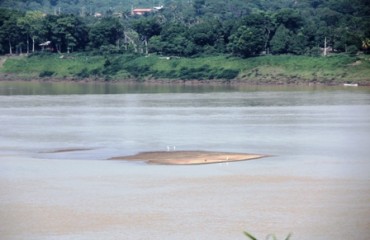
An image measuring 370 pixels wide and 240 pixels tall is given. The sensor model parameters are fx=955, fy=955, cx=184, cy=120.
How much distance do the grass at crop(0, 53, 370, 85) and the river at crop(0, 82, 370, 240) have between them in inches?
404

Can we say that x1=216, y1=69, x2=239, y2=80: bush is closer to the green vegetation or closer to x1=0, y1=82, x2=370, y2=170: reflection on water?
the green vegetation

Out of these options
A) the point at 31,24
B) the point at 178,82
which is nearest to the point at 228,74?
the point at 178,82

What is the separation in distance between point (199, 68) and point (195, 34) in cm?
233

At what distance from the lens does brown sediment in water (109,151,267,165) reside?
18.0 metres

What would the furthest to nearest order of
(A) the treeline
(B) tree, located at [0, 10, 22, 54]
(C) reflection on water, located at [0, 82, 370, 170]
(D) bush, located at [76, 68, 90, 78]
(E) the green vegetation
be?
1. (B) tree, located at [0, 10, 22, 54]
2. (D) bush, located at [76, 68, 90, 78]
3. (A) the treeline
4. (E) the green vegetation
5. (C) reflection on water, located at [0, 82, 370, 170]

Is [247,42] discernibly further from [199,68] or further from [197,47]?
[197,47]

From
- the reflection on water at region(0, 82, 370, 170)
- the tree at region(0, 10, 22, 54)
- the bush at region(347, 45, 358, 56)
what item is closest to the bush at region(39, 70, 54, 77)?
the tree at region(0, 10, 22, 54)

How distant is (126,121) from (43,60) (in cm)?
2357

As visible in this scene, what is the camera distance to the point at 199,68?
45.2 m

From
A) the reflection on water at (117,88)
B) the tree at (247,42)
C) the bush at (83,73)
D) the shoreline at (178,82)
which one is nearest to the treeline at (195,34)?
the tree at (247,42)

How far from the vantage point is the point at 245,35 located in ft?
143

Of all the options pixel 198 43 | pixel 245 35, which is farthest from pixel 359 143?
pixel 198 43

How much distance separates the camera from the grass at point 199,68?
134 ft

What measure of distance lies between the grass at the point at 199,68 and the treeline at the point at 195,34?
0.73m
